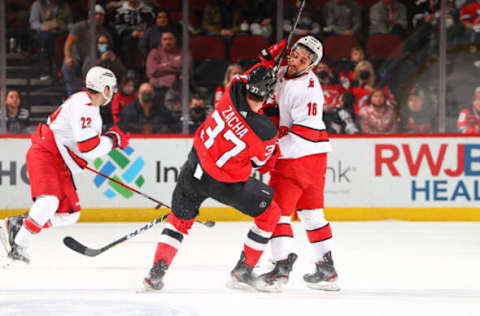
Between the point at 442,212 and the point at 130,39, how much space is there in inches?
127

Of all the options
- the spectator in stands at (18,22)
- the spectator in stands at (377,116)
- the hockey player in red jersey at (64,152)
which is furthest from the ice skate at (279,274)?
the spectator in stands at (18,22)

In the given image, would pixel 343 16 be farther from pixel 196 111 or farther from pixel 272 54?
pixel 272 54

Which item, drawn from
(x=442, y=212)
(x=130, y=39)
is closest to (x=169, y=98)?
(x=130, y=39)

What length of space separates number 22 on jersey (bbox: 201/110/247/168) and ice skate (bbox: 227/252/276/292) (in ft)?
1.83

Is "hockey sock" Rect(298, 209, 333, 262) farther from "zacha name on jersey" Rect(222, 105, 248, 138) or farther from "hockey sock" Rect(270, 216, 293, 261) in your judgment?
"zacha name on jersey" Rect(222, 105, 248, 138)

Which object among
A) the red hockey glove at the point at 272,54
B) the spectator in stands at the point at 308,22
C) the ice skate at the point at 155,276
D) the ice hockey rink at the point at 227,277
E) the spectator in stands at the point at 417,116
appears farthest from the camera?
the spectator in stands at the point at 308,22

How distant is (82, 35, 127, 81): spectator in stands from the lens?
6844 mm

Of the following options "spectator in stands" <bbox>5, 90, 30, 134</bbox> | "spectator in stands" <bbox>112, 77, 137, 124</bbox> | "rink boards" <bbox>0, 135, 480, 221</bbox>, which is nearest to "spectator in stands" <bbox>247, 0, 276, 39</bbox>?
"spectator in stands" <bbox>112, 77, 137, 124</bbox>

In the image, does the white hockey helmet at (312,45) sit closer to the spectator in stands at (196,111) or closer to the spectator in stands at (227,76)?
the spectator in stands at (196,111)

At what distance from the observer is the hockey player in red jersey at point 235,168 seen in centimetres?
322

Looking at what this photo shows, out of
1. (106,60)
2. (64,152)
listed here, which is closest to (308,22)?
(106,60)

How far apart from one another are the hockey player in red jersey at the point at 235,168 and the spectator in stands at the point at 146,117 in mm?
3330

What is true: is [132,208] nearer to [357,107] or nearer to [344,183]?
[344,183]

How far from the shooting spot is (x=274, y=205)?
3432 millimetres
